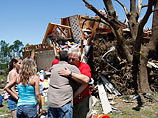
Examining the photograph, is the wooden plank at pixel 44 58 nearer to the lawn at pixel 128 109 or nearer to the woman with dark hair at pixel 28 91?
the lawn at pixel 128 109

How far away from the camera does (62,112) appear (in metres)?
2.38

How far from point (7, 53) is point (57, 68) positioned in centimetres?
3068

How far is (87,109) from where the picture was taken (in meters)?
2.93

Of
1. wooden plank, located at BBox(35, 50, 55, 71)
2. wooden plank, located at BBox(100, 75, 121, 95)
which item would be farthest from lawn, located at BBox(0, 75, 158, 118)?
wooden plank, located at BBox(35, 50, 55, 71)

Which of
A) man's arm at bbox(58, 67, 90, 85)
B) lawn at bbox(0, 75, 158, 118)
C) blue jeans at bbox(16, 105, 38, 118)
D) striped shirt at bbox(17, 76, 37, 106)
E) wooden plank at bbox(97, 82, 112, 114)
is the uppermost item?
man's arm at bbox(58, 67, 90, 85)

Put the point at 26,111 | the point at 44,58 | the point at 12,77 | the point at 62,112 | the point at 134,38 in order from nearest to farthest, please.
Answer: the point at 62,112 → the point at 26,111 → the point at 12,77 → the point at 134,38 → the point at 44,58

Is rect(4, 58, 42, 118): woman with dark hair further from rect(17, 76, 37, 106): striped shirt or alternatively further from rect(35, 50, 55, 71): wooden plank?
rect(35, 50, 55, 71): wooden plank

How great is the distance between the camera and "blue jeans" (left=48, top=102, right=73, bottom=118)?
237 cm

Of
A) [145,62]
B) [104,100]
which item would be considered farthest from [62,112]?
[145,62]

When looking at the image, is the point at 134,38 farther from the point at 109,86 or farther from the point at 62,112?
the point at 62,112

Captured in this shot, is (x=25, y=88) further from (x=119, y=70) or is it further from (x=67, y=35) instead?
(x=67, y=35)

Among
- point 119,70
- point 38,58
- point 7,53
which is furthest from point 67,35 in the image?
point 7,53

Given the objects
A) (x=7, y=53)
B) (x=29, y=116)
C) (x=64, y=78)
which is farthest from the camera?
(x=7, y=53)

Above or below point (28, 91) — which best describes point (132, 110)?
below
